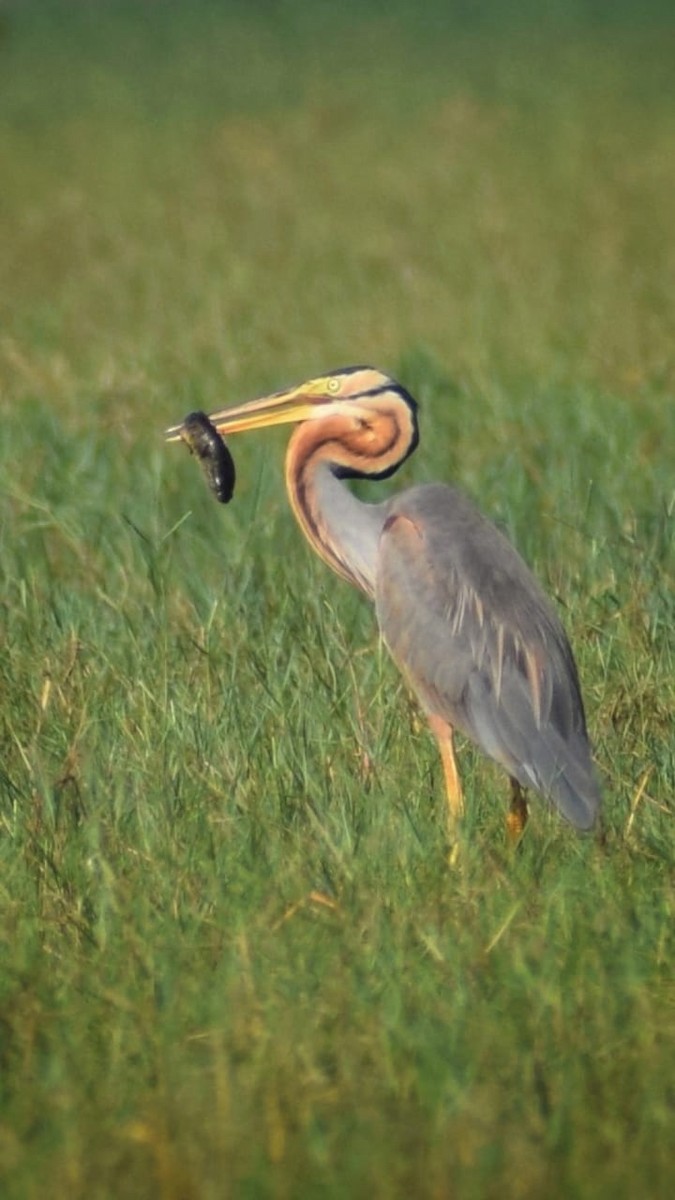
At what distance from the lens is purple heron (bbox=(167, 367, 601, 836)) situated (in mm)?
5160

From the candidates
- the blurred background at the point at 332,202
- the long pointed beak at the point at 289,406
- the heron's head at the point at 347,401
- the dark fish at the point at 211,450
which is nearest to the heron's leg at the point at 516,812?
the heron's head at the point at 347,401

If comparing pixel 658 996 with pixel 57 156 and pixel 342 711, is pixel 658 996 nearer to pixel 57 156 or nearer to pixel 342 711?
pixel 342 711

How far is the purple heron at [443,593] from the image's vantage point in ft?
16.9

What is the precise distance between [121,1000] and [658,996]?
0.87 metres

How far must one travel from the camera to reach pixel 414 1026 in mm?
4078

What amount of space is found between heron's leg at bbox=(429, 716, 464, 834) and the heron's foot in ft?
0.33

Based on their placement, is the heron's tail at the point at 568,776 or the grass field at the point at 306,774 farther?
the heron's tail at the point at 568,776

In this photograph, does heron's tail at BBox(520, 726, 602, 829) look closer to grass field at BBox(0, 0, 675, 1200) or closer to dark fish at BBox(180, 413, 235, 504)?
grass field at BBox(0, 0, 675, 1200)

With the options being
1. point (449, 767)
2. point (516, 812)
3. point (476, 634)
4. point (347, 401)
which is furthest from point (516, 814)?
point (347, 401)

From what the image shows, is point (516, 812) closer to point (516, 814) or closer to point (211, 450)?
point (516, 814)

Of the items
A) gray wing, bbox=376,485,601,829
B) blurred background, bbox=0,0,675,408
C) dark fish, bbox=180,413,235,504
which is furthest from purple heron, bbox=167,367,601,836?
blurred background, bbox=0,0,675,408

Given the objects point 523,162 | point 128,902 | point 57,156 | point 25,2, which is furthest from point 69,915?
point 25,2

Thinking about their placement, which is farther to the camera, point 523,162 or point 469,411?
point 523,162

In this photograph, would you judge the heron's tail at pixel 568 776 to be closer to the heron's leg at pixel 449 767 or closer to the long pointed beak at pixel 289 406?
the heron's leg at pixel 449 767
